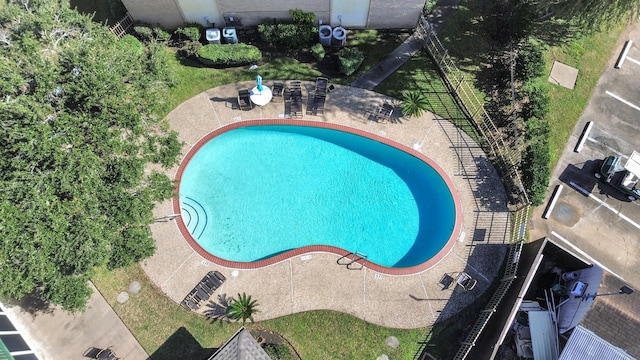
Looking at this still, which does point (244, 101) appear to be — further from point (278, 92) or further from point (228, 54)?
point (228, 54)

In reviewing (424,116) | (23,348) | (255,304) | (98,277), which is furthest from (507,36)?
(23,348)

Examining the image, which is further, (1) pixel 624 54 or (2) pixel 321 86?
(1) pixel 624 54

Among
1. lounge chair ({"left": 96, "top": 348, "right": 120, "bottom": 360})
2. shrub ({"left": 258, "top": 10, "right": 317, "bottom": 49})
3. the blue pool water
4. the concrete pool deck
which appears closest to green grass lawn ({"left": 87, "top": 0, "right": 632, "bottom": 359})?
the concrete pool deck

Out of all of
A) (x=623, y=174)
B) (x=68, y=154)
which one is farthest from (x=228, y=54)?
(x=623, y=174)

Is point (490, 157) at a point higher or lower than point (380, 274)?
higher

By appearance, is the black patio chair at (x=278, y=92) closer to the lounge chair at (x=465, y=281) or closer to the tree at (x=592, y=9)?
the lounge chair at (x=465, y=281)

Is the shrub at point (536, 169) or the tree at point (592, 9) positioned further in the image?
the shrub at point (536, 169)

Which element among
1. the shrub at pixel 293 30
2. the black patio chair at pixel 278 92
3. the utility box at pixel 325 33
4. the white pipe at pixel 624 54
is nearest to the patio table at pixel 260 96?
the black patio chair at pixel 278 92
